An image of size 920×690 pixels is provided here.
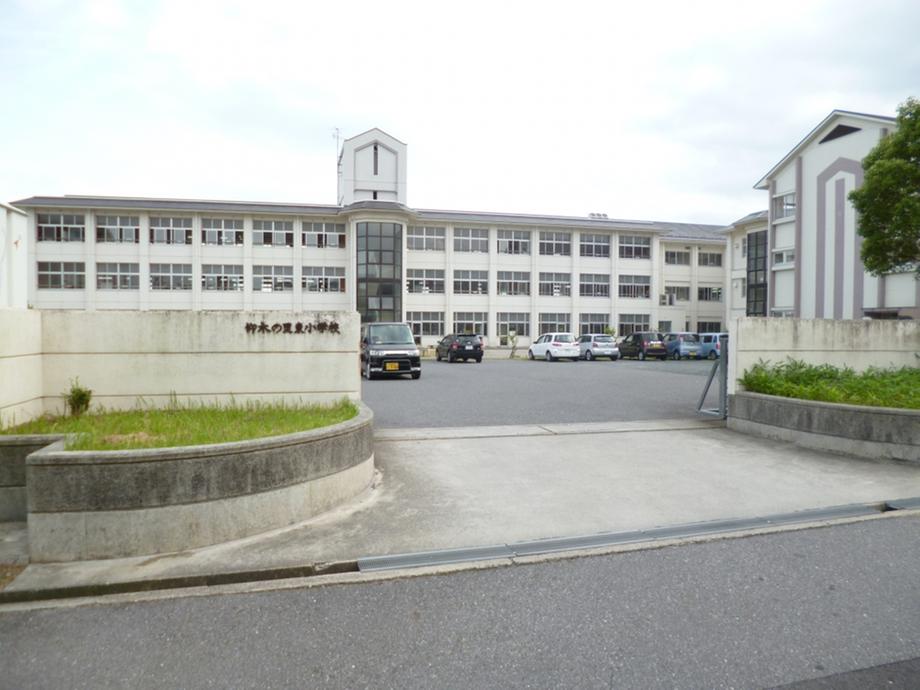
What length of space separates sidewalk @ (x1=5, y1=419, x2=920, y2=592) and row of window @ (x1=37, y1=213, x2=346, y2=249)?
3775cm

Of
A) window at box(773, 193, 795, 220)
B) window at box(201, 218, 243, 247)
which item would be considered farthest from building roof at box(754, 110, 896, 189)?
window at box(201, 218, 243, 247)

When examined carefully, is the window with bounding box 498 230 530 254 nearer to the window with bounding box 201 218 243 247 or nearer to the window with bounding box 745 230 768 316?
the window with bounding box 745 230 768 316

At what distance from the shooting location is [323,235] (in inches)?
1751

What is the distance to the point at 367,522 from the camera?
5129mm

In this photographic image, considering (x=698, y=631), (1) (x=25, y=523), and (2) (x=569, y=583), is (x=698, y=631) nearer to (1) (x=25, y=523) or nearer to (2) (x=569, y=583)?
(2) (x=569, y=583)

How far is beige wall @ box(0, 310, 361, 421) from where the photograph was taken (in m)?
6.45

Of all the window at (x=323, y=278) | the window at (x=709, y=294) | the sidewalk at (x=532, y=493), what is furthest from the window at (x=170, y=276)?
the window at (x=709, y=294)

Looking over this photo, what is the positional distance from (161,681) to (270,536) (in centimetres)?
186

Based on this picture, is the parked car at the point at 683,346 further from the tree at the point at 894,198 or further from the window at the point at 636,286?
the tree at the point at 894,198

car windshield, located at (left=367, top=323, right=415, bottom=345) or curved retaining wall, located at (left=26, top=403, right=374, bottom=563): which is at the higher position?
car windshield, located at (left=367, top=323, right=415, bottom=345)

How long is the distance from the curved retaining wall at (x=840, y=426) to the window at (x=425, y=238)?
38.1 metres

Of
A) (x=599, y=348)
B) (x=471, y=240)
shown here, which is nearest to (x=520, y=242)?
(x=471, y=240)

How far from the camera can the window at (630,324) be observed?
50.0 metres

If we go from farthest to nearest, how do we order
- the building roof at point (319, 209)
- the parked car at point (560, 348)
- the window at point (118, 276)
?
the window at point (118, 276) → the building roof at point (319, 209) → the parked car at point (560, 348)
